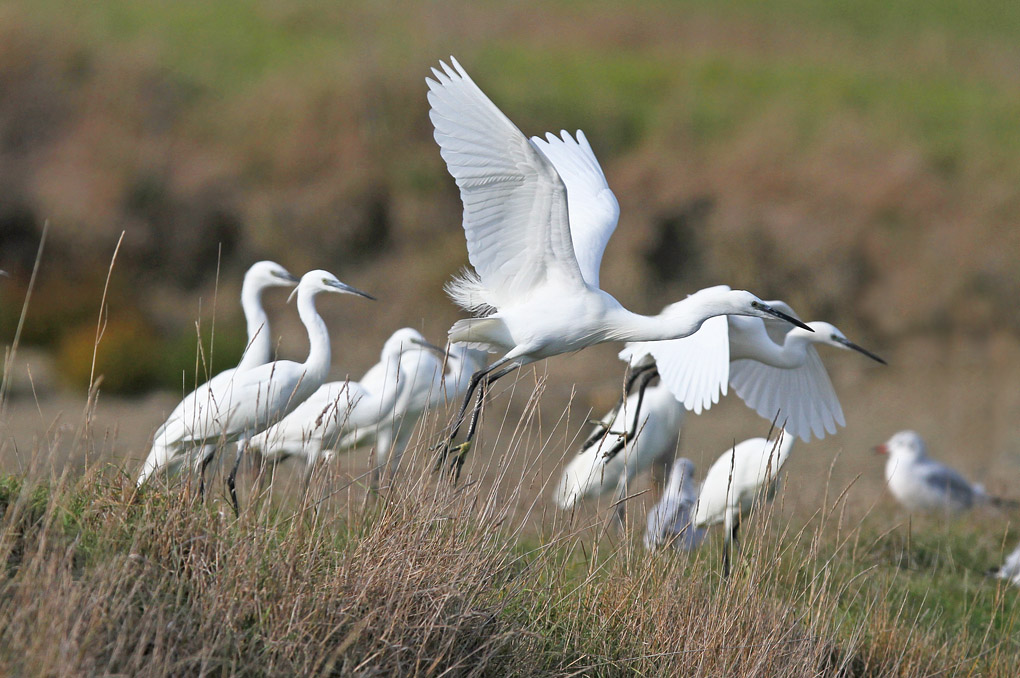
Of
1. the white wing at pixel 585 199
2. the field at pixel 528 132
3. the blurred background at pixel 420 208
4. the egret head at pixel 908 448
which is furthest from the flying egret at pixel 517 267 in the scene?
the blurred background at pixel 420 208

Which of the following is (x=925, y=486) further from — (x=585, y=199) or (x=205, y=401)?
(x=205, y=401)

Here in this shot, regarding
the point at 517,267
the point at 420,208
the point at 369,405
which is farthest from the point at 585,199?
the point at 420,208

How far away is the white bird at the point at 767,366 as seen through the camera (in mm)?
5168

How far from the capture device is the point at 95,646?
2.71 metres

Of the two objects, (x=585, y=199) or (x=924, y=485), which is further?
(x=924, y=485)

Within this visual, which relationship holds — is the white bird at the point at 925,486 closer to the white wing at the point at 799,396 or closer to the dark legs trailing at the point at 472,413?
the white wing at the point at 799,396

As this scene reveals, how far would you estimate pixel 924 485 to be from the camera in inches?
328

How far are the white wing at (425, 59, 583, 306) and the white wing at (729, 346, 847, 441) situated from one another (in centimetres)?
182

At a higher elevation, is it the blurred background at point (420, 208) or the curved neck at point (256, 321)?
the blurred background at point (420, 208)

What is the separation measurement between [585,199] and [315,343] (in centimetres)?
153

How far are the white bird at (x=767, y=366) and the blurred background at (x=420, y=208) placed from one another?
632 centimetres

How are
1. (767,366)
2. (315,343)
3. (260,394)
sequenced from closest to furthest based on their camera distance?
(260,394) → (315,343) → (767,366)

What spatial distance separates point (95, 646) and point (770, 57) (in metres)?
19.5

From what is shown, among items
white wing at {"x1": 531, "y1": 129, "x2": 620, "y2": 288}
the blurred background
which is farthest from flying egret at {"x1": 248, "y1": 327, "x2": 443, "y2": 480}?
the blurred background
